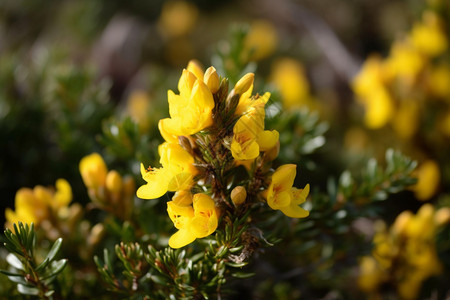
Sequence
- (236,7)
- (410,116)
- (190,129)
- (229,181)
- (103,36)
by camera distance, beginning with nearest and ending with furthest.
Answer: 1. (190,129)
2. (229,181)
3. (410,116)
4. (103,36)
5. (236,7)

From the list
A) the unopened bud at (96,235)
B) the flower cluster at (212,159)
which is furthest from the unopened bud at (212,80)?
the unopened bud at (96,235)

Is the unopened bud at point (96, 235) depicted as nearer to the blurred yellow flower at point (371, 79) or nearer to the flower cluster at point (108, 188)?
the flower cluster at point (108, 188)

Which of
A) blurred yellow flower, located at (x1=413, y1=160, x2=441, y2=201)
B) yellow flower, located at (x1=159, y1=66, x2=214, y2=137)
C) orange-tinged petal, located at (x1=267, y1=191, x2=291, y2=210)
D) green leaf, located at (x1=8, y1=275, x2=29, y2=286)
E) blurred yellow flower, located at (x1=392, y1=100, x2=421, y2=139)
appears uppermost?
blurred yellow flower, located at (x1=392, y1=100, x2=421, y2=139)

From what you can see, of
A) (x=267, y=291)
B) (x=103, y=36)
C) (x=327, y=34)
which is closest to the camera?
(x=267, y=291)

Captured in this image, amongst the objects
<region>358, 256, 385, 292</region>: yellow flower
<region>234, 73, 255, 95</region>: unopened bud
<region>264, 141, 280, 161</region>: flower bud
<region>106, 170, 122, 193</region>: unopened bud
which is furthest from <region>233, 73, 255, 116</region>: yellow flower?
<region>358, 256, 385, 292</region>: yellow flower

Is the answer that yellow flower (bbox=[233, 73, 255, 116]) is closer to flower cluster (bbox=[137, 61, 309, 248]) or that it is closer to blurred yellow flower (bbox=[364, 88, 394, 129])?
flower cluster (bbox=[137, 61, 309, 248])

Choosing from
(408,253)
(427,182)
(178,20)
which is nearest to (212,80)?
(408,253)

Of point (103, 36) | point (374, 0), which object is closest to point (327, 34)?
point (374, 0)

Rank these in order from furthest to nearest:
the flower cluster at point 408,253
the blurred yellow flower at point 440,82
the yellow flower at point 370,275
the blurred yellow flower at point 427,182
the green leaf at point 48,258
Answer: the blurred yellow flower at point 440,82 < the blurred yellow flower at point 427,182 < the yellow flower at point 370,275 < the flower cluster at point 408,253 < the green leaf at point 48,258

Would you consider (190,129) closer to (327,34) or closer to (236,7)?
(327,34)
